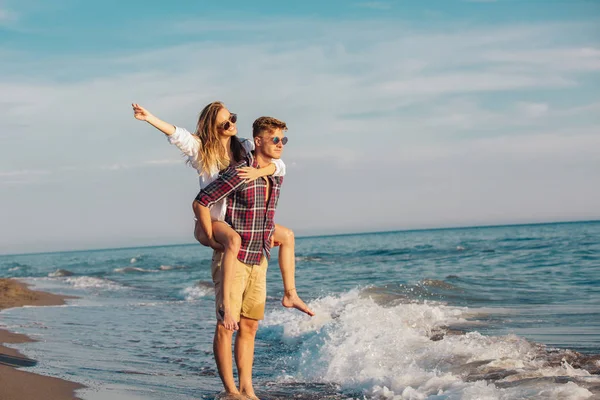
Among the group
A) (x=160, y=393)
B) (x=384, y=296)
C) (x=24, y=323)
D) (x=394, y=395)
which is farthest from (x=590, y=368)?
(x=24, y=323)

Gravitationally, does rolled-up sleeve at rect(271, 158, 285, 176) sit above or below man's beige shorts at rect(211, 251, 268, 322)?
above

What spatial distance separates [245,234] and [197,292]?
39.6 ft

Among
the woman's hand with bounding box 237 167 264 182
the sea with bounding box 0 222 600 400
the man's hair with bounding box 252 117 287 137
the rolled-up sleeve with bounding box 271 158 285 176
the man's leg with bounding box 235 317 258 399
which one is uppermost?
the man's hair with bounding box 252 117 287 137

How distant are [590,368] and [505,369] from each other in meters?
0.83

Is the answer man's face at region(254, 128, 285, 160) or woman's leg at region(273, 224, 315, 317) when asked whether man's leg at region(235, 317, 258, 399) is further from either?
man's face at region(254, 128, 285, 160)

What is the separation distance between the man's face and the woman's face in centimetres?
19

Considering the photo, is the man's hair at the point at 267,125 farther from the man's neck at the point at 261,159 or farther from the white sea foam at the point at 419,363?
the white sea foam at the point at 419,363

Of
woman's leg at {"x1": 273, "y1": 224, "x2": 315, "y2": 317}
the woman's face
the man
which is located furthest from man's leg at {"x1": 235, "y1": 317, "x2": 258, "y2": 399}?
the woman's face

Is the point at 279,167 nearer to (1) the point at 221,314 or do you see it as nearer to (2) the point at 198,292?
(1) the point at 221,314

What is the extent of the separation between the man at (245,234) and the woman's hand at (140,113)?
602mm

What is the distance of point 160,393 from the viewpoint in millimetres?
5355

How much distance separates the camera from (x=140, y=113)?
4309 mm

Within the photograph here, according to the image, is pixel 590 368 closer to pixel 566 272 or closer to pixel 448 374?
pixel 448 374

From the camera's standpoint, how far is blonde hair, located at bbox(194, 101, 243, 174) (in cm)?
454
